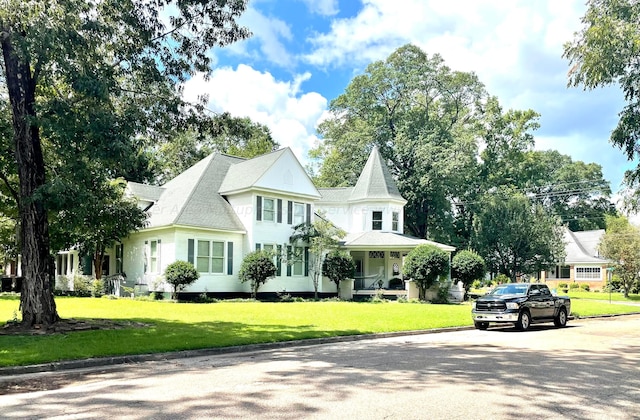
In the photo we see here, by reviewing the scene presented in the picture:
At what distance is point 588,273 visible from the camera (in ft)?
211

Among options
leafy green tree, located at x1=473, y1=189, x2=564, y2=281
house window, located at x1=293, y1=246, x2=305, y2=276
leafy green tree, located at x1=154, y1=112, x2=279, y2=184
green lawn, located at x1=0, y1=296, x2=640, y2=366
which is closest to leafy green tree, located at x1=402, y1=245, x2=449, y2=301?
house window, located at x1=293, y1=246, x2=305, y2=276

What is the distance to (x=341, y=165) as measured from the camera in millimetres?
52688

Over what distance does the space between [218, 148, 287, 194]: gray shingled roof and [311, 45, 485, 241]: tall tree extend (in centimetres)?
1821

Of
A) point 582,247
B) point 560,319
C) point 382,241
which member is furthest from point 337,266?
point 582,247

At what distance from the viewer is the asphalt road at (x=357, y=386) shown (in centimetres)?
707

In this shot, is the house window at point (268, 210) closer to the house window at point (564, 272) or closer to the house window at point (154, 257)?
the house window at point (154, 257)

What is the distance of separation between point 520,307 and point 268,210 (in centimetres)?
1807

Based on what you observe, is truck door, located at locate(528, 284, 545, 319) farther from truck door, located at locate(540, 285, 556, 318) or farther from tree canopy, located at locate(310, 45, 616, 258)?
tree canopy, located at locate(310, 45, 616, 258)

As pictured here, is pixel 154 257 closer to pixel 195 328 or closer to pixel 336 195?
pixel 195 328

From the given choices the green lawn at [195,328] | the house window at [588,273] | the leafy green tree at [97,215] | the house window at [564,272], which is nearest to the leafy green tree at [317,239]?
the green lawn at [195,328]

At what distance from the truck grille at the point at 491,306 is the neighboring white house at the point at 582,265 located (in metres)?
46.2

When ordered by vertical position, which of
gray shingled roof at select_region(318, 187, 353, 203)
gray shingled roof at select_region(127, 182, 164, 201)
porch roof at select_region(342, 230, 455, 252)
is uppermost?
gray shingled roof at select_region(318, 187, 353, 203)

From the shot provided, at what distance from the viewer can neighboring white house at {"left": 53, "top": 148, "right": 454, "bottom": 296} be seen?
100 feet

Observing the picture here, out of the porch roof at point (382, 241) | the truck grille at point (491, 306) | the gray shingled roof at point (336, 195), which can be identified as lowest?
the truck grille at point (491, 306)
